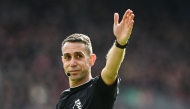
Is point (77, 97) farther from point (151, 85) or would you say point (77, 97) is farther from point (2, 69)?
point (151, 85)

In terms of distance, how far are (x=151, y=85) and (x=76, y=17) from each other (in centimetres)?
257

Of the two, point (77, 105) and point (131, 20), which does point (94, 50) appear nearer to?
point (77, 105)

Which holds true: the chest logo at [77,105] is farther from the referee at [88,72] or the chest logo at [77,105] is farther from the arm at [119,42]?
the arm at [119,42]

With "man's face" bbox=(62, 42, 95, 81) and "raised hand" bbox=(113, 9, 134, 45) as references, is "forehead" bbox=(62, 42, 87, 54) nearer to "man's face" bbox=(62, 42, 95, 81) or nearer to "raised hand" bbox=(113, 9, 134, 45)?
"man's face" bbox=(62, 42, 95, 81)

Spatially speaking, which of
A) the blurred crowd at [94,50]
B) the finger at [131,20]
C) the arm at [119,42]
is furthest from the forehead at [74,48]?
the blurred crowd at [94,50]

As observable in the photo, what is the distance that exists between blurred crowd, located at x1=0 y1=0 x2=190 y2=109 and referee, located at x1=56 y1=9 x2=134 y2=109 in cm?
514

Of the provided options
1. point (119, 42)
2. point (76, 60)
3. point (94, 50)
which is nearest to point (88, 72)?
point (76, 60)

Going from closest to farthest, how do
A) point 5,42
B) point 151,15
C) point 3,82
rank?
1. point 3,82
2. point 5,42
3. point 151,15

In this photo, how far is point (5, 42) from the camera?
27.9 ft

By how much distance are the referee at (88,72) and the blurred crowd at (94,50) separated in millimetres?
5138

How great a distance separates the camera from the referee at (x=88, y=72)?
2.58m

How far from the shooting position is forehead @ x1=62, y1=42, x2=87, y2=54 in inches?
115

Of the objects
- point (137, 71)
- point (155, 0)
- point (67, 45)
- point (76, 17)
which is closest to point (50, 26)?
point (76, 17)

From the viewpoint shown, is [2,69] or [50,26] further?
[50,26]
